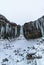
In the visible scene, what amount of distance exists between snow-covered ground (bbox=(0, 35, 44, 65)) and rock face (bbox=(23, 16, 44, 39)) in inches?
15.9

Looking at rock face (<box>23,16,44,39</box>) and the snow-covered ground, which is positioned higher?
rock face (<box>23,16,44,39</box>)

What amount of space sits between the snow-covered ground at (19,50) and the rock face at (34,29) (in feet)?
1.32

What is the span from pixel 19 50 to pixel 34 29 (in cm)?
212

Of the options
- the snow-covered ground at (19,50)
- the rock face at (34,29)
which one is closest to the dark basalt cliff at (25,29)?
the rock face at (34,29)

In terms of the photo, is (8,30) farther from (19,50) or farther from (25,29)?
(19,50)

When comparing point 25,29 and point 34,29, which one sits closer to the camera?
point 34,29

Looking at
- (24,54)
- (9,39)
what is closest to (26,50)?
(24,54)

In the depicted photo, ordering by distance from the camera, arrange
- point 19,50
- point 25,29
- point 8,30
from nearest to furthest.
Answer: point 19,50 < point 25,29 < point 8,30

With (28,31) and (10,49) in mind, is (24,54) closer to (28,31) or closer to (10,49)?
(10,49)

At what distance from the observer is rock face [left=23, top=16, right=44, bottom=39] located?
448 inches

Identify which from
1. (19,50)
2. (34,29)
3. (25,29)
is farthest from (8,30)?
(19,50)

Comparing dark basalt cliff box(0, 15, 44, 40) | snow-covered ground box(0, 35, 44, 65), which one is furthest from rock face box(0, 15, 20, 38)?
snow-covered ground box(0, 35, 44, 65)

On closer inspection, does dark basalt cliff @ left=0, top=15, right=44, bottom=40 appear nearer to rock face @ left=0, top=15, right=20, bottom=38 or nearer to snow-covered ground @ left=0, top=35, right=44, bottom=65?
rock face @ left=0, top=15, right=20, bottom=38

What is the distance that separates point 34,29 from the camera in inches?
454
